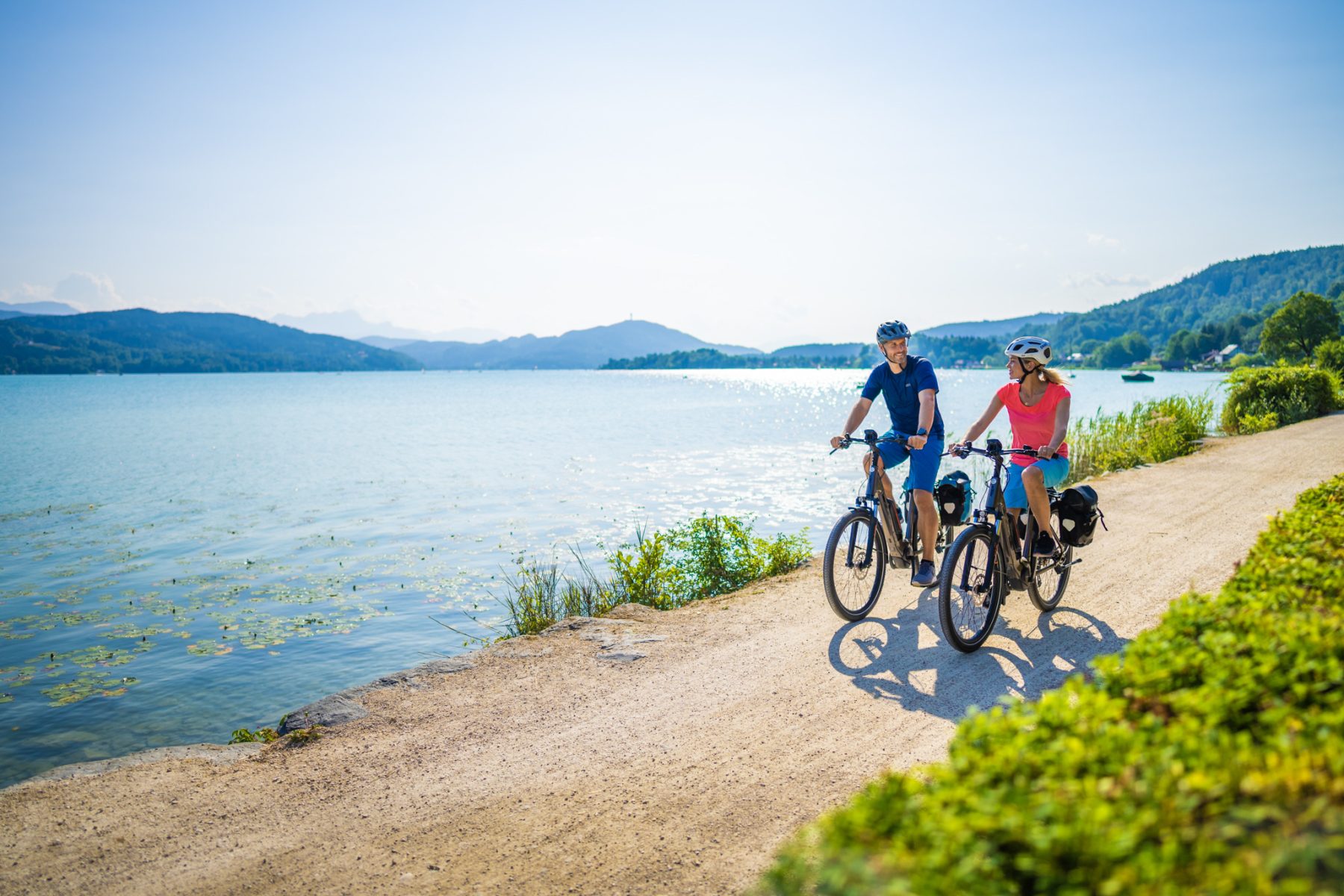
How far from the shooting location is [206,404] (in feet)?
234

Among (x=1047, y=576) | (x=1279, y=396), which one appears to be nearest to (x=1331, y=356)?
(x=1279, y=396)

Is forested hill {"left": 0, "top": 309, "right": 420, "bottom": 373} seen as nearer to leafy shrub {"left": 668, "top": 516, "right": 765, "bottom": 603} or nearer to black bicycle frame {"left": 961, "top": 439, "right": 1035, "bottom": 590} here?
leafy shrub {"left": 668, "top": 516, "right": 765, "bottom": 603}

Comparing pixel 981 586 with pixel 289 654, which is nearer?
pixel 981 586

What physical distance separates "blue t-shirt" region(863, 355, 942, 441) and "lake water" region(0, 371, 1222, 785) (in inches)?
93.6

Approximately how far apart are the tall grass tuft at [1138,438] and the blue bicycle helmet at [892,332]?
12.0 meters

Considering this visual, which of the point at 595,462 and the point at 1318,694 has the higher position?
the point at 1318,694

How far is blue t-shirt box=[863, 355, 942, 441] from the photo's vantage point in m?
7.45

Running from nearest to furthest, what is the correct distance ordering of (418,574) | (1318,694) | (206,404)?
(1318,694), (418,574), (206,404)

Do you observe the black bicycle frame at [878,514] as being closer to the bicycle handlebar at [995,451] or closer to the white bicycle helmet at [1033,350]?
the bicycle handlebar at [995,451]

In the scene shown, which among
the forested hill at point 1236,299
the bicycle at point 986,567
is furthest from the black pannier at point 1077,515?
the forested hill at point 1236,299

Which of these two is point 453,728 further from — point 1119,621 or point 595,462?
point 595,462

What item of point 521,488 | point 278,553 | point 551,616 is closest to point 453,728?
point 551,616

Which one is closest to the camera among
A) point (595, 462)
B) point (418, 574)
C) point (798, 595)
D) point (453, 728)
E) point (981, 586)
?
point (453, 728)

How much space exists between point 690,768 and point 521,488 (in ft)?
66.5
